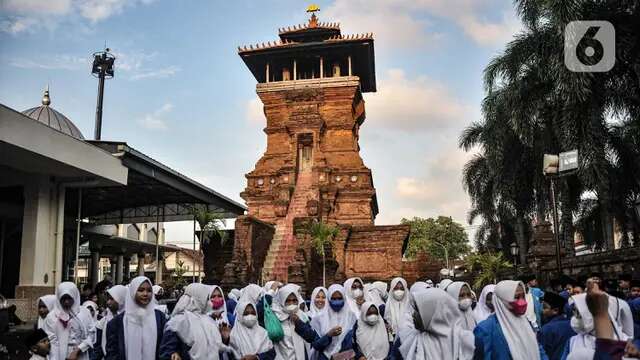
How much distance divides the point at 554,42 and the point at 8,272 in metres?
25.7

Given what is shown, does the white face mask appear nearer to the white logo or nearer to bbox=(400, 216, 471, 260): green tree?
the white logo

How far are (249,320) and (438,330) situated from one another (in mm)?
2309

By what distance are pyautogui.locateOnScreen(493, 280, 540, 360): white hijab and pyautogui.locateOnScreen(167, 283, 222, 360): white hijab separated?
9.34ft

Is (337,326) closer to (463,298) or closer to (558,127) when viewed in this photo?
(463,298)

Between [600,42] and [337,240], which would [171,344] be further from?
[337,240]

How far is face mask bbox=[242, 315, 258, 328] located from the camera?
20.0 feet

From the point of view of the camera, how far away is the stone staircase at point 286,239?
996 inches

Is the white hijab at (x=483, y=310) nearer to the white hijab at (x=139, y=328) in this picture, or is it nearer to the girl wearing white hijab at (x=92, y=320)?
the white hijab at (x=139, y=328)

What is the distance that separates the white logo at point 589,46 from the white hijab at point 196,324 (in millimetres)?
14279

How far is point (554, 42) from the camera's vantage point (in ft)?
59.4

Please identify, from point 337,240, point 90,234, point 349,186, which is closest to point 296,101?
point 349,186

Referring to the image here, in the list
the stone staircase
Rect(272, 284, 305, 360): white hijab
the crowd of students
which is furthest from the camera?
the stone staircase

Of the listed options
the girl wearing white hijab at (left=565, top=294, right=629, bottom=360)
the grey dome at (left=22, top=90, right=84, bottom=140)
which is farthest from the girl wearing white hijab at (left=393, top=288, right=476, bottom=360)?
the grey dome at (left=22, top=90, right=84, bottom=140)

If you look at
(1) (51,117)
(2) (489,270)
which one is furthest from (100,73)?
(2) (489,270)
